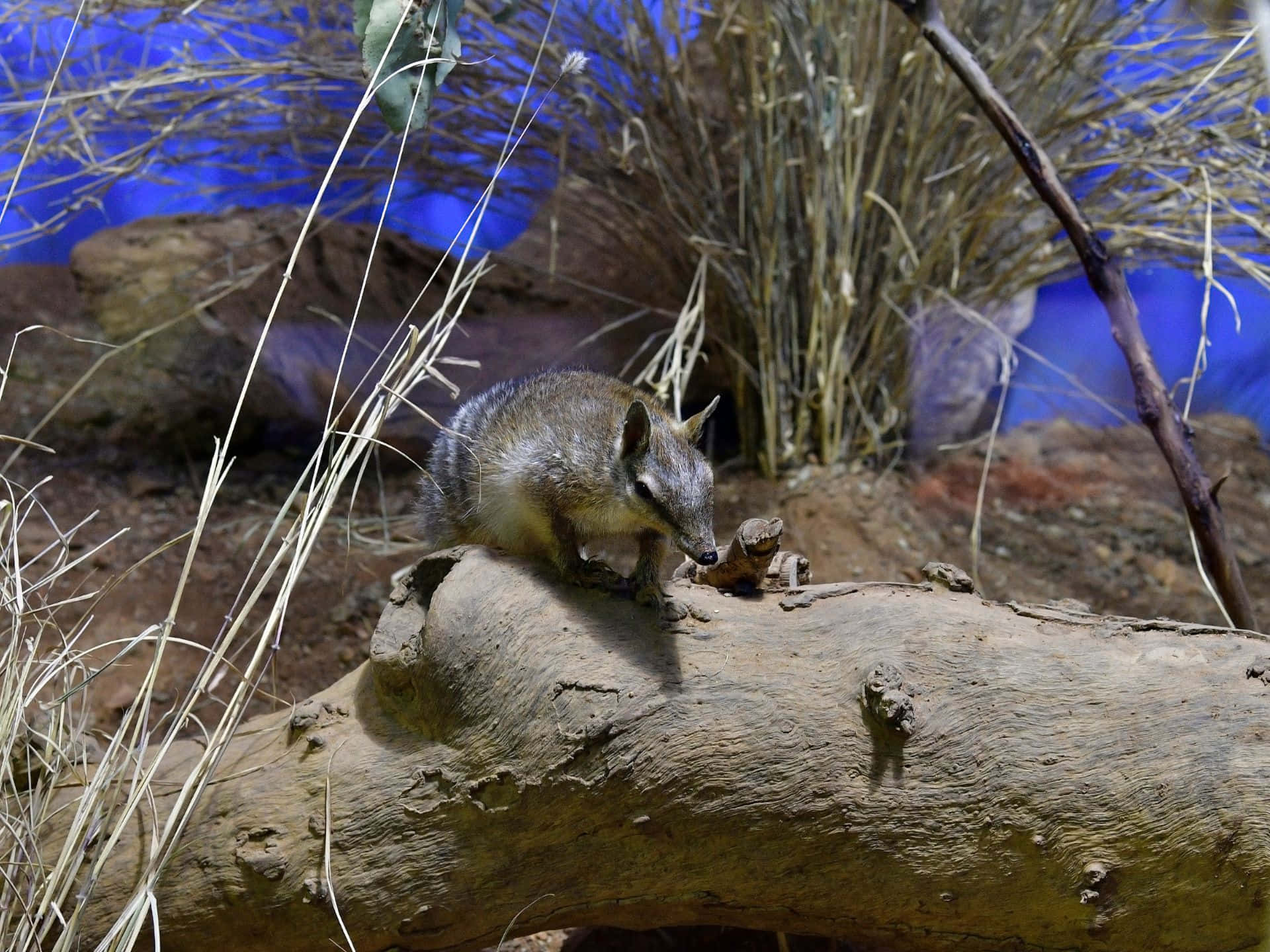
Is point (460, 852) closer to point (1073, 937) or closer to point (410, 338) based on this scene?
point (410, 338)

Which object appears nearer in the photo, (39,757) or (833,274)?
(39,757)

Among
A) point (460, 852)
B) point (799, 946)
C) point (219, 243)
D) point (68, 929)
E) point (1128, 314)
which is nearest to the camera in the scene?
point (68, 929)

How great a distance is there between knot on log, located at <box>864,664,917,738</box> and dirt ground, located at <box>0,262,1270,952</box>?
1.79 m

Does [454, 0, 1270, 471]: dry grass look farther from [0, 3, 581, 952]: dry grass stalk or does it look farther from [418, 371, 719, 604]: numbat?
[0, 3, 581, 952]: dry grass stalk

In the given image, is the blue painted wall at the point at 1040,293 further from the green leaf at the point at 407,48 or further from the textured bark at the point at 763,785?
the textured bark at the point at 763,785

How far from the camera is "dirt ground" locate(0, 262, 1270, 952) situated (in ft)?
12.3

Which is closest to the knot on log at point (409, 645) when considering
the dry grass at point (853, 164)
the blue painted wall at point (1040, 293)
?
the dry grass at point (853, 164)

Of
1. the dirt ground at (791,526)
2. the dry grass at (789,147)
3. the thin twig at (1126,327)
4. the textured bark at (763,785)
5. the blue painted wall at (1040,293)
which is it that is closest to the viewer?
the textured bark at (763,785)

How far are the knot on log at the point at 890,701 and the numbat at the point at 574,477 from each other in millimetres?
438

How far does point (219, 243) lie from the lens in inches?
195

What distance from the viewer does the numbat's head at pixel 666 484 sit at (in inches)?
88.7

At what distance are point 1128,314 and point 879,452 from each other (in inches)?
67.7

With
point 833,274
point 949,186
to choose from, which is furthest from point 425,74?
point 949,186

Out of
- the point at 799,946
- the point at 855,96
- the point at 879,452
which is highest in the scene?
the point at 855,96
